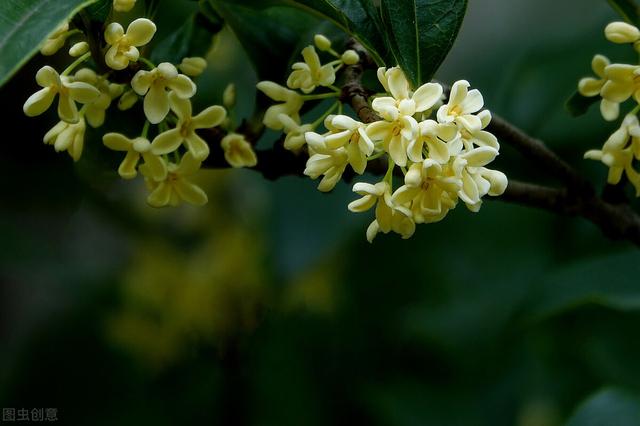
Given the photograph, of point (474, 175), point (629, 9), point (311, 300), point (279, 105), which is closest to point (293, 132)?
point (279, 105)

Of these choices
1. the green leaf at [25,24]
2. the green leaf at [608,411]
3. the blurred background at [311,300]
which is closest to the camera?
the green leaf at [25,24]

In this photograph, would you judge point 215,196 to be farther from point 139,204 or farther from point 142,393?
point 142,393

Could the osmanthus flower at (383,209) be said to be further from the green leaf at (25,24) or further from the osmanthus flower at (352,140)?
the green leaf at (25,24)

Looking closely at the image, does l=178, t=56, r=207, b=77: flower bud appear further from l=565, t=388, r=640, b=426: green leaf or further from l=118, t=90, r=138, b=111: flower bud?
l=565, t=388, r=640, b=426: green leaf

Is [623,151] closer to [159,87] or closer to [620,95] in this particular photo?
[620,95]

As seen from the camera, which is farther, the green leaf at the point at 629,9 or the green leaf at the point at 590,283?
the green leaf at the point at 590,283

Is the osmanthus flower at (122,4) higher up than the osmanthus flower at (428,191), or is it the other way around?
the osmanthus flower at (122,4)

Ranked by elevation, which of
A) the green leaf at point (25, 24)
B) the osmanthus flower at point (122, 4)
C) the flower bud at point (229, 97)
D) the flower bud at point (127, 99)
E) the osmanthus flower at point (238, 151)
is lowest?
the osmanthus flower at point (238, 151)

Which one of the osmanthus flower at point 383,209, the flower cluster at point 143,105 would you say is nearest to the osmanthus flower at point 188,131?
the flower cluster at point 143,105
